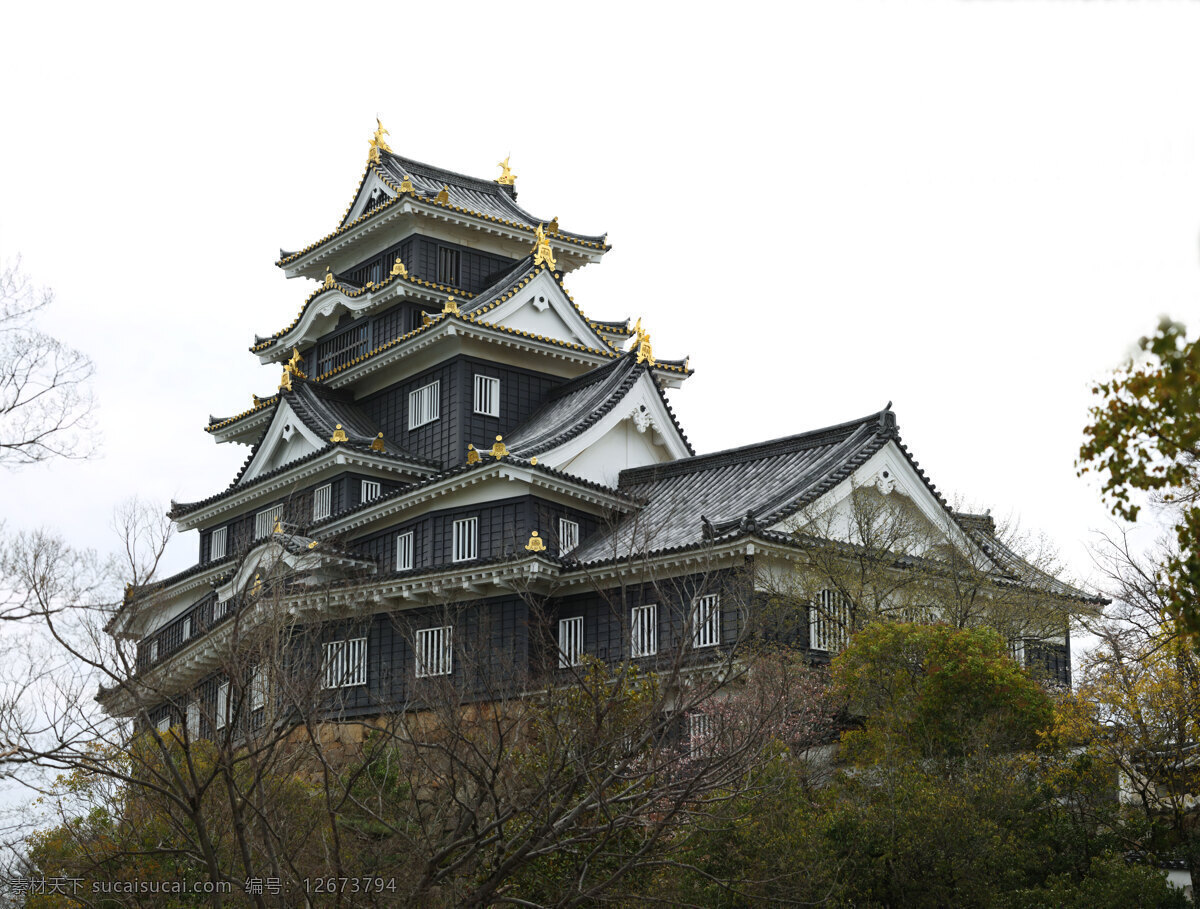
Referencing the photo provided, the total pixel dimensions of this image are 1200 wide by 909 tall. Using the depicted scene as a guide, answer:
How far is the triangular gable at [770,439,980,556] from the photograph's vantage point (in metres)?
28.0

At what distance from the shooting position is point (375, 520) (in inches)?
1319

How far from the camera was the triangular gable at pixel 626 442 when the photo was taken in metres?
32.8

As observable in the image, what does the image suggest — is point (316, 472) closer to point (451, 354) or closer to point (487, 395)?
point (451, 354)

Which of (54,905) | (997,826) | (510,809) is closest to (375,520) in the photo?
(54,905)

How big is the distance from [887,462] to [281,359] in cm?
2247

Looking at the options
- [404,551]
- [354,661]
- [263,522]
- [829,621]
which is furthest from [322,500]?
[829,621]

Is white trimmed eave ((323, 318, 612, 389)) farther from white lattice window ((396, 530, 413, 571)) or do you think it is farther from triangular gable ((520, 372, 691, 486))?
white lattice window ((396, 530, 413, 571))

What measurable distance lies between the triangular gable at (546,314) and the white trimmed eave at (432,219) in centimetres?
359

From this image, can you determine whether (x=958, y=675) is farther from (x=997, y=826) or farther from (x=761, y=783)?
(x=761, y=783)

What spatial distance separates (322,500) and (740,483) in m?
12.3

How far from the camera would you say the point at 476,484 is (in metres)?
31.4

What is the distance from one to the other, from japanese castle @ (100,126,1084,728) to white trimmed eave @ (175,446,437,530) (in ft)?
0.28

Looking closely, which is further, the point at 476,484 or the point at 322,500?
the point at 322,500

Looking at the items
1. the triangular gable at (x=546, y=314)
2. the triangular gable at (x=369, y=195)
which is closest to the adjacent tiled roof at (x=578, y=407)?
the triangular gable at (x=546, y=314)
